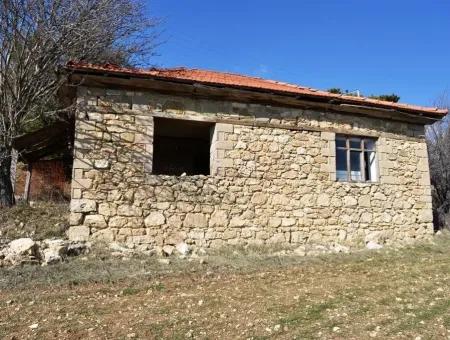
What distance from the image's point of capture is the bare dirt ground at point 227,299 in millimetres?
4637

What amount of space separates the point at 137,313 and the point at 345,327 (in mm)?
2406

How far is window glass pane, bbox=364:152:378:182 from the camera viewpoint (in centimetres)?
1086

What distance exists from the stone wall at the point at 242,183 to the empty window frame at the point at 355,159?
0.63 feet

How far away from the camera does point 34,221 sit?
28.8 ft

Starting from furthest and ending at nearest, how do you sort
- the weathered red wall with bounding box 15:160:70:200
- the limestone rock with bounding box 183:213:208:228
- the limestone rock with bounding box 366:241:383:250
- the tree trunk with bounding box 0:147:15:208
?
the weathered red wall with bounding box 15:160:70:200 → the limestone rock with bounding box 366:241:383:250 → the tree trunk with bounding box 0:147:15:208 → the limestone rock with bounding box 183:213:208:228

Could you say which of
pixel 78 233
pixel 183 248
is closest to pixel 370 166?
pixel 183 248

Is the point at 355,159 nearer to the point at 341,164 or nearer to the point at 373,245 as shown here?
the point at 341,164

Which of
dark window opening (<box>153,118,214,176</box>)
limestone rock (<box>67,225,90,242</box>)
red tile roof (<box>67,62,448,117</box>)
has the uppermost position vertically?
red tile roof (<box>67,62,448,117</box>)

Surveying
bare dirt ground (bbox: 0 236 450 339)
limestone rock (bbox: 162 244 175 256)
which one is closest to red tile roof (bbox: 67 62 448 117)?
limestone rock (bbox: 162 244 175 256)

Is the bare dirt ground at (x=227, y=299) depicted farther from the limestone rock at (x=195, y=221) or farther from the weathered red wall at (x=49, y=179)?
the weathered red wall at (x=49, y=179)

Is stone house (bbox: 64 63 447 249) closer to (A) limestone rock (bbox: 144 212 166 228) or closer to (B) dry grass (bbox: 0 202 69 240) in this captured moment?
(A) limestone rock (bbox: 144 212 166 228)

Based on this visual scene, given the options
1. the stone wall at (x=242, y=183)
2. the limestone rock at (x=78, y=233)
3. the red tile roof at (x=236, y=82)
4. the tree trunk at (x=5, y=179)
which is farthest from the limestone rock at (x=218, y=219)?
the tree trunk at (x=5, y=179)

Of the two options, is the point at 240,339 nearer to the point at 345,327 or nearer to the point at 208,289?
the point at 345,327

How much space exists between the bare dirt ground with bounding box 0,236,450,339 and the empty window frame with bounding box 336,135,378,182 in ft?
9.45
